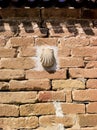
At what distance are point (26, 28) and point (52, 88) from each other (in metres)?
0.59

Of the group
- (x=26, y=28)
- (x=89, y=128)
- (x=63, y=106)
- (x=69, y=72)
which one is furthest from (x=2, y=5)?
(x=89, y=128)

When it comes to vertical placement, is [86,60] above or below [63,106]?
above

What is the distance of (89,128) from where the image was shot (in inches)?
123

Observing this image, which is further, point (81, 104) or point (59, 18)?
point (59, 18)

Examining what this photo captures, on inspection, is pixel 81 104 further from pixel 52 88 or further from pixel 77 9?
pixel 77 9

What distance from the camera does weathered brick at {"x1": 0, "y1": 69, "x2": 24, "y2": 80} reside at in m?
3.16

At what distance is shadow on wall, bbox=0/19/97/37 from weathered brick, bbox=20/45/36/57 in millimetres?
145

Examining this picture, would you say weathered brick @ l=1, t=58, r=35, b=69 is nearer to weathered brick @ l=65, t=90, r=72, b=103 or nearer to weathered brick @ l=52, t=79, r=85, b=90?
weathered brick @ l=52, t=79, r=85, b=90

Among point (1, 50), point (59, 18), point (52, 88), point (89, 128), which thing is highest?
point (59, 18)

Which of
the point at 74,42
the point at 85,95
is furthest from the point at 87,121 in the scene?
the point at 74,42

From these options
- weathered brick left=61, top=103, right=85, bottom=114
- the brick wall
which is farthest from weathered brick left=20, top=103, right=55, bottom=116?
weathered brick left=61, top=103, right=85, bottom=114

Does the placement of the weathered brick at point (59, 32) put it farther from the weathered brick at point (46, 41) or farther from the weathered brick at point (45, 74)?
the weathered brick at point (45, 74)

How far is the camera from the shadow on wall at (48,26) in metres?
3.30

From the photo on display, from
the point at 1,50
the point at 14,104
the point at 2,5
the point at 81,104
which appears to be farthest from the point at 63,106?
the point at 2,5
